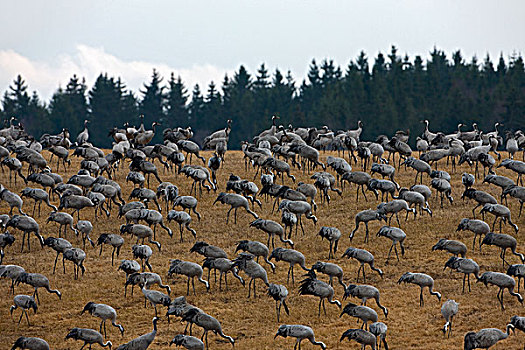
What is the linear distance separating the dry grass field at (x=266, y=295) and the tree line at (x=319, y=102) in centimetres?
5350

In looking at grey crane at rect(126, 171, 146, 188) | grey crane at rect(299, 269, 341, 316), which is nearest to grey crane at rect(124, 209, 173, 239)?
grey crane at rect(126, 171, 146, 188)

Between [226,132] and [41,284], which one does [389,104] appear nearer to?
[226,132]

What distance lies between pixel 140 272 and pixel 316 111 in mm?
78885

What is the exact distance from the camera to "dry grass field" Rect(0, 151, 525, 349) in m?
24.4

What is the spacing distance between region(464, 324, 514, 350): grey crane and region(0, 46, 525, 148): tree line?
66.3m

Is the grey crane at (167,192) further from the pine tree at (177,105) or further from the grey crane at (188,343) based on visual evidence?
the pine tree at (177,105)

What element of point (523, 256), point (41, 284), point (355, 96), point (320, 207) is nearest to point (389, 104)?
point (355, 96)

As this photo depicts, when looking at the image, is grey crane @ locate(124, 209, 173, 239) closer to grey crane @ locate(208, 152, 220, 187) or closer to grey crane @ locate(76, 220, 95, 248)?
grey crane @ locate(76, 220, 95, 248)

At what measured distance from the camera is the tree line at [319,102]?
8975 centimetres

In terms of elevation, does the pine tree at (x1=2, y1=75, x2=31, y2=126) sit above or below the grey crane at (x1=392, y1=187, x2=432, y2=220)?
above

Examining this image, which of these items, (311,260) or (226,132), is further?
(226,132)

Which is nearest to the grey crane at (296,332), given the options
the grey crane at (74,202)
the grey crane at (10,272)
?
the grey crane at (10,272)

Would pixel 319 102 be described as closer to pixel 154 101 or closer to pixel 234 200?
pixel 154 101

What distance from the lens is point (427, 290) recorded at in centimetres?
2777
